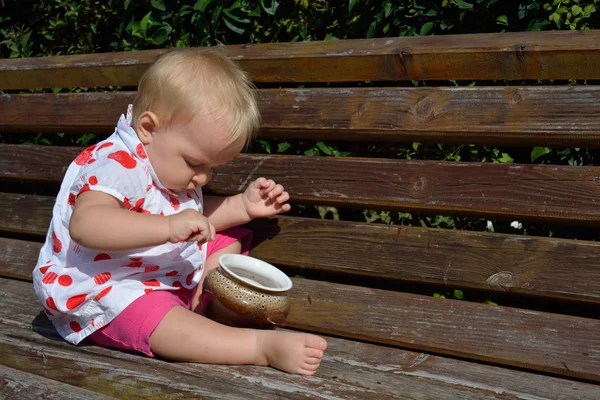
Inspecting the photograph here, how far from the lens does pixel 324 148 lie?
3.04 m

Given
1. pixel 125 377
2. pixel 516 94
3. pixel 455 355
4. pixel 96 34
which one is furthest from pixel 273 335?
pixel 96 34

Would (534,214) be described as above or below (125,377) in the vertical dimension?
above

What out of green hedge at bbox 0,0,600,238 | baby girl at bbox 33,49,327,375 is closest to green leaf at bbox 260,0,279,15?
green hedge at bbox 0,0,600,238

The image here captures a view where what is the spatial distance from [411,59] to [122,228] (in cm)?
99

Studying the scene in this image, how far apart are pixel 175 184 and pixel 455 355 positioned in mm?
982

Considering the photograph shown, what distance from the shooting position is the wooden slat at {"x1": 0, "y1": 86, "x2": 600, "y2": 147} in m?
2.28

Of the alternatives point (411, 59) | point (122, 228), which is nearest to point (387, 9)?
point (411, 59)

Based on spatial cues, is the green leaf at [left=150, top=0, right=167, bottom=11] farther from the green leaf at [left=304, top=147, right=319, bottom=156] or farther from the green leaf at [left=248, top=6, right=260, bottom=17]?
the green leaf at [left=304, top=147, right=319, bottom=156]

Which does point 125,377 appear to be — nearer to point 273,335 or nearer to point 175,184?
point 273,335

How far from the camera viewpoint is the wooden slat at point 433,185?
230 cm

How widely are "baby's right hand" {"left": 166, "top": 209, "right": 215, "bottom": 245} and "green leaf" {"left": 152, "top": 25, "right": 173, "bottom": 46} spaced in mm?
1483

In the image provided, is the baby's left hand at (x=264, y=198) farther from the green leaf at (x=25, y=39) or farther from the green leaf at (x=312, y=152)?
the green leaf at (x=25, y=39)

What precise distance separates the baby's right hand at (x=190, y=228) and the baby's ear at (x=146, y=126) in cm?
35

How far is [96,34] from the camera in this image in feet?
13.1
